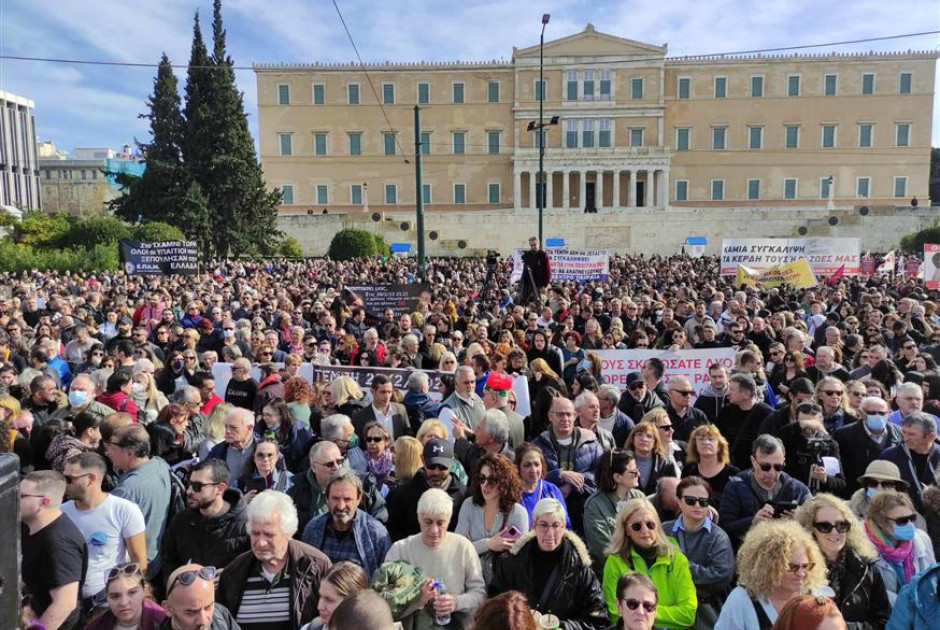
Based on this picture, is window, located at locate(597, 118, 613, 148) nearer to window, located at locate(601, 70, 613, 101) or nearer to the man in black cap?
window, located at locate(601, 70, 613, 101)

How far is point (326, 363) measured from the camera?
859 cm

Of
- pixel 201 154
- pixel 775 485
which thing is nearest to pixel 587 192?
pixel 201 154

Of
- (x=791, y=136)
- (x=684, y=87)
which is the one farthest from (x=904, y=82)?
(x=684, y=87)

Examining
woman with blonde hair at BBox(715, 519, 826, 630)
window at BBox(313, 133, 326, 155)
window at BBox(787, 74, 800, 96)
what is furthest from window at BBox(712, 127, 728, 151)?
woman with blonde hair at BBox(715, 519, 826, 630)

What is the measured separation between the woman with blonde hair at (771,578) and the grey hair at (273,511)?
2.09m

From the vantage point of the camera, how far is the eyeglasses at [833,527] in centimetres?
350

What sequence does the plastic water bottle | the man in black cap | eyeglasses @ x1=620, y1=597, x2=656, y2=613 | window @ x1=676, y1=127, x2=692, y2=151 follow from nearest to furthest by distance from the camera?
eyeglasses @ x1=620, y1=597, x2=656, y2=613
the plastic water bottle
the man in black cap
window @ x1=676, y1=127, x2=692, y2=151

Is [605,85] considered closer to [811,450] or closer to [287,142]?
[287,142]

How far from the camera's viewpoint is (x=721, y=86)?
57.0 m

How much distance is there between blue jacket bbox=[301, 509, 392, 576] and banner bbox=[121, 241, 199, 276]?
515 inches

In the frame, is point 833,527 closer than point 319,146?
Yes

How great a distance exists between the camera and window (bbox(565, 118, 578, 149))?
56812 mm

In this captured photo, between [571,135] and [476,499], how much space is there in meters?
55.8

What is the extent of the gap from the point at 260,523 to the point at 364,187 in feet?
189
